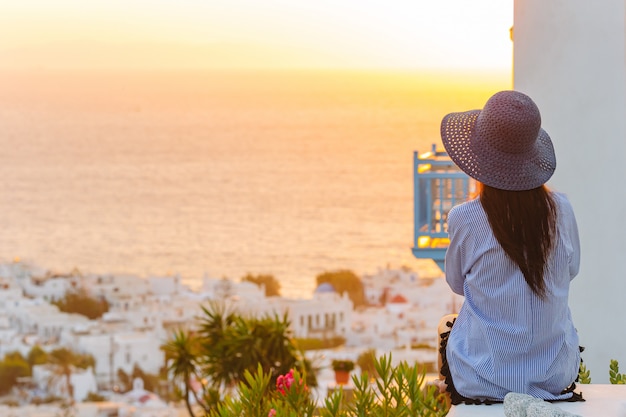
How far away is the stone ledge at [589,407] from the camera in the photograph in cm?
265

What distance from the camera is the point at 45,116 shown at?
35.7 meters

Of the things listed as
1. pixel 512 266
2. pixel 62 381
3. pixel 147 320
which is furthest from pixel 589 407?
pixel 147 320

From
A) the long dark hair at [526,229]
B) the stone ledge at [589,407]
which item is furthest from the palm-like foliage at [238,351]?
the long dark hair at [526,229]

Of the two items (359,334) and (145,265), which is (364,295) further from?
(145,265)

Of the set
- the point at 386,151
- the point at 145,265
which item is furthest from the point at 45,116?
the point at 386,151

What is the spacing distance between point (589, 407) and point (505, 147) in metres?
0.69

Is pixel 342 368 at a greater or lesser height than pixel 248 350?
lesser

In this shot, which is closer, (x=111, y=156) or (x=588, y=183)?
(x=588, y=183)

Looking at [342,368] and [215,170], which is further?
[215,170]

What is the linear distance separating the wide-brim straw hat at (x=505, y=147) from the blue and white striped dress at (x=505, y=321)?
0.29 feet

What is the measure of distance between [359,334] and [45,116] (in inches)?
535

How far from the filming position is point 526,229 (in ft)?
8.87

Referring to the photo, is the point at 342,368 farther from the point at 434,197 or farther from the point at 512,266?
the point at 512,266

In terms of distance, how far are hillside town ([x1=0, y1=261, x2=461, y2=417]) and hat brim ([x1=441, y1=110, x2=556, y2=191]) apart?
939 inches
